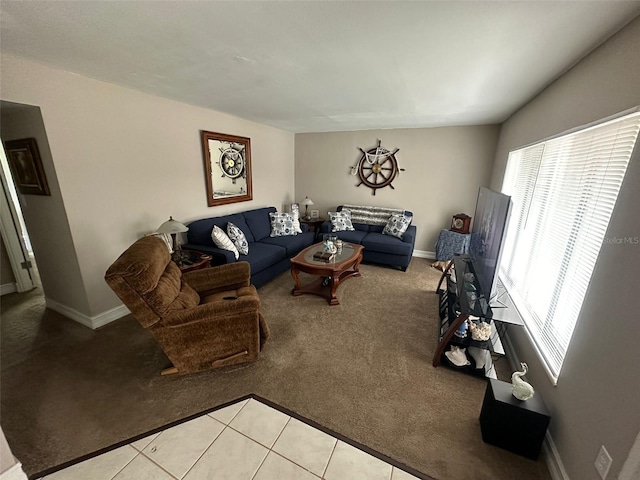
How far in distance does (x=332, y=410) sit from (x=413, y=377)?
71cm

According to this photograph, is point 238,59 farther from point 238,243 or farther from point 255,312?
point 238,243

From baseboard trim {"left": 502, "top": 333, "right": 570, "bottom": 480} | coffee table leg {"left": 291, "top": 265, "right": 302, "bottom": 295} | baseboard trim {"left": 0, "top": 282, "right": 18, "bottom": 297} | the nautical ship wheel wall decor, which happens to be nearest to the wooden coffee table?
coffee table leg {"left": 291, "top": 265, "right": 302, "bottom": 295}

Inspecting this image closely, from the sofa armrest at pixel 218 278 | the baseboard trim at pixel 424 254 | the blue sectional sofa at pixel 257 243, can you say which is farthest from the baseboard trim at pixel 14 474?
the baseboard trim at pixel 424 254

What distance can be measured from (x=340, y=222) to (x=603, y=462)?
3912 mm

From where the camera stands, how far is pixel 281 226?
430cm

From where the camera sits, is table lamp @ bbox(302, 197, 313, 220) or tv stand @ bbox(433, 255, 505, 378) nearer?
tv stand @ bbox(433, 255, 505, 378)

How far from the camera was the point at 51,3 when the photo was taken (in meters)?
1.21

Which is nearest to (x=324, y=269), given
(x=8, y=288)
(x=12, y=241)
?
(x=12, y=241)

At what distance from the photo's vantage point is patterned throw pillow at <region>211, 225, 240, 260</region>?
10.3ft

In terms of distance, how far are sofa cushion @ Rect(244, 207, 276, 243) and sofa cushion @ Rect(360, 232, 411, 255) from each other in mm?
1592

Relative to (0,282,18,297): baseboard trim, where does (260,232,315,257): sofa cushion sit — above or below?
above

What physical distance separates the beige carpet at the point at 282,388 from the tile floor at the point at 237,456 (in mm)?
93

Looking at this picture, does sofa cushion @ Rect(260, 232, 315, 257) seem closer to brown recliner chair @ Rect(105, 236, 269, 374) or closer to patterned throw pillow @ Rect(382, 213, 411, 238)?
patterned throw pillow @ Rect(382, 213, 411, 238)

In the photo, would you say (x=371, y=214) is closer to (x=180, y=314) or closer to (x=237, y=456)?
(x=180, y=314)
